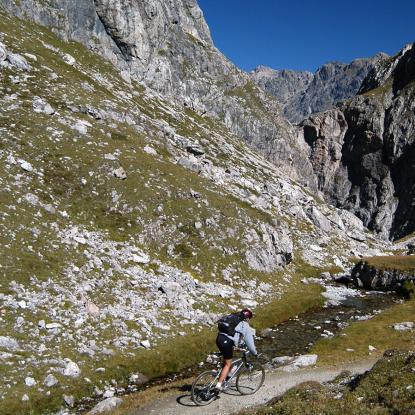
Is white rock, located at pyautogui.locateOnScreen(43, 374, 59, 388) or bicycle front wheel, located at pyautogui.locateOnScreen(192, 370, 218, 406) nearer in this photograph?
bicycle front wheel, located at pyautogui.locateOnScreen(192, 370, 218, 406)

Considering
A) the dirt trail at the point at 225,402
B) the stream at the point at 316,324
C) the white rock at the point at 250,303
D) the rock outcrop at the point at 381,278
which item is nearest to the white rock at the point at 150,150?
the white rock at the point at 250,303

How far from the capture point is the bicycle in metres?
19.5

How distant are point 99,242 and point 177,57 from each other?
128 m

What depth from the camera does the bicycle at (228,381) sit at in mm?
19516

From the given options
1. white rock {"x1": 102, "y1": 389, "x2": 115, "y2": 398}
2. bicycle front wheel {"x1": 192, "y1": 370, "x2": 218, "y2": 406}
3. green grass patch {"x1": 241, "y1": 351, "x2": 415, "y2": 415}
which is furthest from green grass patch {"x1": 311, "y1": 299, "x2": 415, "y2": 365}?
white rock {"x1": 102, "y1": 389, "x2": 115, "y2": 398}

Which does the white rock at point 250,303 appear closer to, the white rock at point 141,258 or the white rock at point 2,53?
the white rock at point 141,258

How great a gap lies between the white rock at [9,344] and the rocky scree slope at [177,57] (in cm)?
10005

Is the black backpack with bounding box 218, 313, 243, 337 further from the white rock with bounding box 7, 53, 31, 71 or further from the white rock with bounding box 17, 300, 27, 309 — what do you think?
the white rock with bounding box 7, 53, 31, 71

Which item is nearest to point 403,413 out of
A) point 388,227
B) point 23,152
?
point 23,152

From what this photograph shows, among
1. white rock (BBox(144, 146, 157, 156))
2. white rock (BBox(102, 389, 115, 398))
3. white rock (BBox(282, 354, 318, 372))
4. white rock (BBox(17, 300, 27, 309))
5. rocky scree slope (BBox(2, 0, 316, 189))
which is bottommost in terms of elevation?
white rock (BBox(282, 354, 318, 372))

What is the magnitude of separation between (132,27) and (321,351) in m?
126

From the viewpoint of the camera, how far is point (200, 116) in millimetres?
147375

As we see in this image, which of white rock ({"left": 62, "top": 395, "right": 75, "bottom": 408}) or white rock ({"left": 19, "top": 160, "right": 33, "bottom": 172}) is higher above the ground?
white rock ({"left": 19, "top": 160, "right": 33, "bottom": 172})

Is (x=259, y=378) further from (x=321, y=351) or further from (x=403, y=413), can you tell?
(x=321, y=351)
